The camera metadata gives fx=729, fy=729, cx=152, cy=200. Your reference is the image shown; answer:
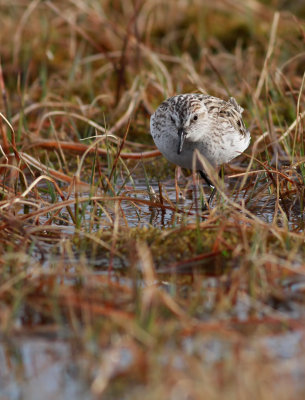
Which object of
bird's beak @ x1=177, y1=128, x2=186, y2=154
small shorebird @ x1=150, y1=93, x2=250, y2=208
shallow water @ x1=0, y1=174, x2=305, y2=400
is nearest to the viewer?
shallow water @ x1=0, y1=174, x2=305, y2=400

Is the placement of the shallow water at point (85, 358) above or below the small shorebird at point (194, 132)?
below

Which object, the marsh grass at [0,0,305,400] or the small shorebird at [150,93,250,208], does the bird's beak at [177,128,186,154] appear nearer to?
the small shorebird at [150,93,250,208]

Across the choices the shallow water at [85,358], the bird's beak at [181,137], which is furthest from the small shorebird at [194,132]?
the shallow water at [85,358]

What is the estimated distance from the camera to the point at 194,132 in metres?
5.84

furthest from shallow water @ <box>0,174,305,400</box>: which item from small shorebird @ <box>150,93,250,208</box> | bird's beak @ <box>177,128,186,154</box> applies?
small shorebird @ <box>150,93,250,208</box>

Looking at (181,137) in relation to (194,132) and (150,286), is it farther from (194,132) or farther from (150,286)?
(150,286)

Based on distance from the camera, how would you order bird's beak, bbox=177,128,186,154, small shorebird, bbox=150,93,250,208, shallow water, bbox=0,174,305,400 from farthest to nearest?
small shorebird, bbox=150,93,250,208, bird's beak, bbox=177,128,186,154, shallow water, bbox=0,174,305,400

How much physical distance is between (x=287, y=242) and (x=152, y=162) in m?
3.09

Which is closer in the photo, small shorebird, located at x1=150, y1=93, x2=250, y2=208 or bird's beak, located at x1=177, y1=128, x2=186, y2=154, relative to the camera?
bird's beak, located at x1=177, y1=128, x2=186, y2=154

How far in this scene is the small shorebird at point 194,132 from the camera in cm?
584

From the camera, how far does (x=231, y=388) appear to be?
3.02 meters

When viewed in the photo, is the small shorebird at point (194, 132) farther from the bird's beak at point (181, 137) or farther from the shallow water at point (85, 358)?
the shallow water at point (85, 358)

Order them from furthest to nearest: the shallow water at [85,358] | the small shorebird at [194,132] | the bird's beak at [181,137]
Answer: the small shorebird at [194,132]
the bird's beak at [181,137]
the shallow water at [85,358]

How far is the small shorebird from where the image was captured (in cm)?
584
